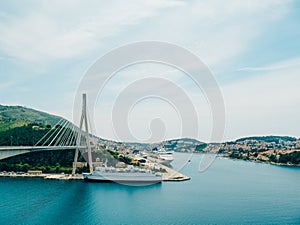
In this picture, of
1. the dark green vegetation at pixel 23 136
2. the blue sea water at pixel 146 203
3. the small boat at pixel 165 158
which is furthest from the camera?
the small boat at pixel 165 158

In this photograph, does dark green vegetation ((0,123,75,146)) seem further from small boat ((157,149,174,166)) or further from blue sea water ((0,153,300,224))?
small boat ((157,149,174,166))

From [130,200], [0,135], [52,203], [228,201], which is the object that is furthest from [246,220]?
[0,135]

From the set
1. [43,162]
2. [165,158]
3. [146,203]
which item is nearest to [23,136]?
[43,162]

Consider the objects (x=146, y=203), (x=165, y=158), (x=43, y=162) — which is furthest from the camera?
(x=165, y=158)

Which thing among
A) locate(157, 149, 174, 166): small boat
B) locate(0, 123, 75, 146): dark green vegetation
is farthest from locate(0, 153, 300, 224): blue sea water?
locate(157, 149, 174, 166): small boat

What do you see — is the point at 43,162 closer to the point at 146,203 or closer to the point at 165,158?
the point at 146,203

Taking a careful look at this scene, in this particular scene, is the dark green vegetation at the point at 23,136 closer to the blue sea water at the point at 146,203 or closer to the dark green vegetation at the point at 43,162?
the dark green vegetation at the point at 43,162

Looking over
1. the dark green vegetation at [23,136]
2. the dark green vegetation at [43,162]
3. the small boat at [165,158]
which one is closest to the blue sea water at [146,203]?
the dark green vegetation at [43,162]

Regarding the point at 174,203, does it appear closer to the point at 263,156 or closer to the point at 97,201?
the point at 97,201
